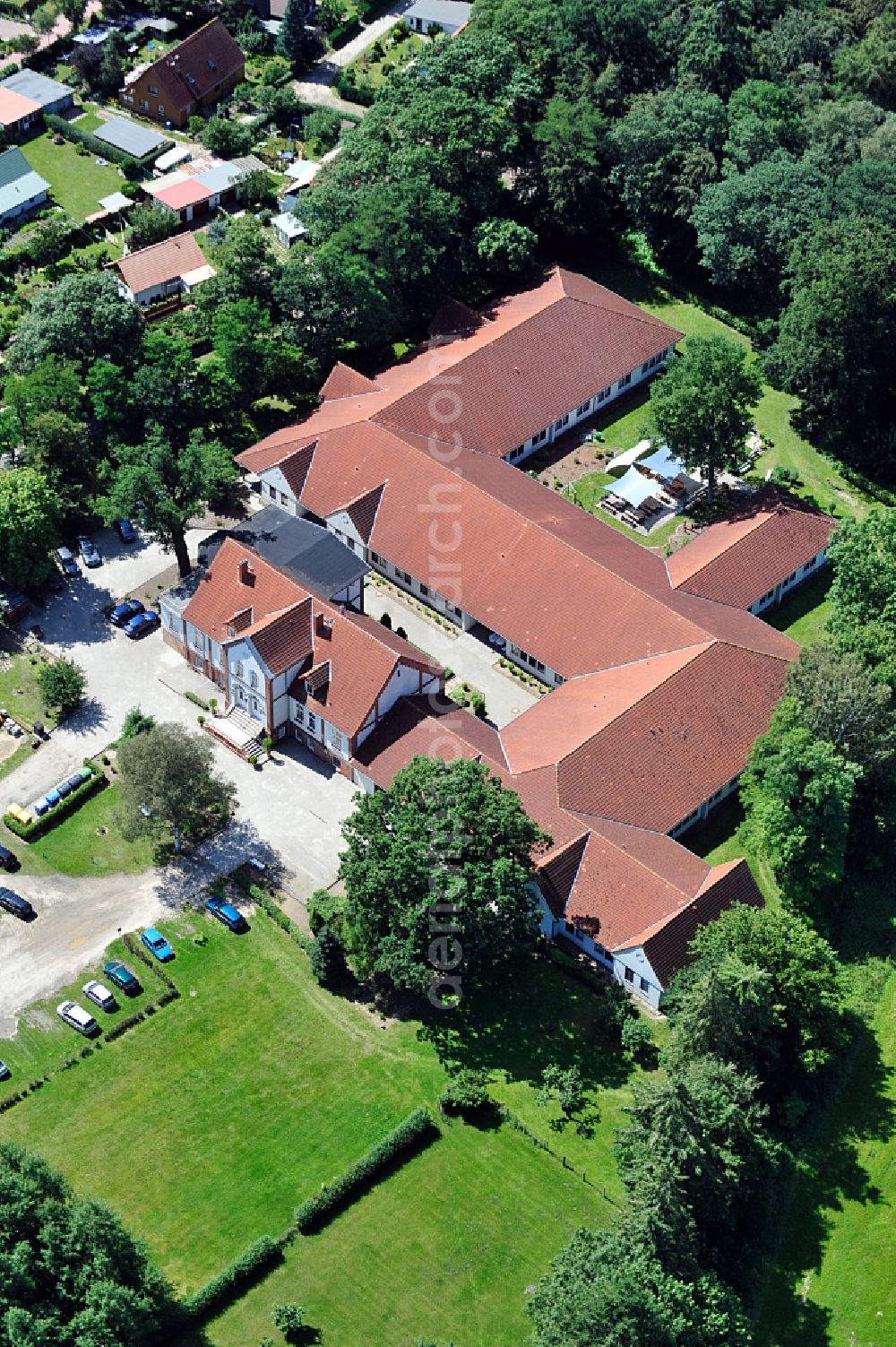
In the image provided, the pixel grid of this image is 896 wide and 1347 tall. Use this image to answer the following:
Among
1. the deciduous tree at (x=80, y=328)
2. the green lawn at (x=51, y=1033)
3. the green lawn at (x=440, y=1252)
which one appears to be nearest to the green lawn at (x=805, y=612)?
the green lawn at (x=440, y=1252)

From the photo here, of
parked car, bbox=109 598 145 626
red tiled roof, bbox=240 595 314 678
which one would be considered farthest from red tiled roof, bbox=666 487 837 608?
parked car, bbox=109 598 145 626

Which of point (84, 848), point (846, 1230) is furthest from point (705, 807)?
point (84, 848)

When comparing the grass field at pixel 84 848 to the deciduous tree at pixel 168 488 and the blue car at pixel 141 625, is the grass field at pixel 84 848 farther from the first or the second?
the deciduous tree at pixel 168 488

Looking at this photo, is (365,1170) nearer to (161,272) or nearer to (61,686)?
(61,686)

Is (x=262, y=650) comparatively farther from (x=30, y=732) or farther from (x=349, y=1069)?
(x=349, y=1069)

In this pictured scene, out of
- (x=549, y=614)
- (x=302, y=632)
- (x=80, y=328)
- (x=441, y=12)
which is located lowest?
(x=549, y=614)

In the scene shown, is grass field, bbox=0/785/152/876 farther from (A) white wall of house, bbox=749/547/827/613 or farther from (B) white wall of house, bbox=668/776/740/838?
(A) white wall of house, bbox=749/547/827/613

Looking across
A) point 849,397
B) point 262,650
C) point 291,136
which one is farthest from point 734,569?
point 291,136
